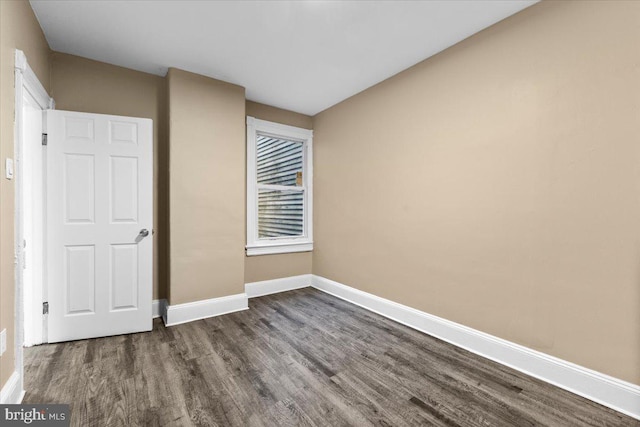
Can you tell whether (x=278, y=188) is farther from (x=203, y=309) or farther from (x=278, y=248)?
(x=203, y=309)

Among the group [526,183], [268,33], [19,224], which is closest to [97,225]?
[19,224]

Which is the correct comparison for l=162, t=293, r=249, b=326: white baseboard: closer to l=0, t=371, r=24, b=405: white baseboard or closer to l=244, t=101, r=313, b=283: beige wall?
l=244, t=101, r=313, b=283: beige wall

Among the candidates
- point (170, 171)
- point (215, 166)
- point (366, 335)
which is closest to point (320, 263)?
point (366, 335)

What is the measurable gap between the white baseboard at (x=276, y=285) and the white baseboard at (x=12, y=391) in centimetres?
213

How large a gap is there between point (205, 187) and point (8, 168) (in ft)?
5.19

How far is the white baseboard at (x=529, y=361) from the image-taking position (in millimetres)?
1684

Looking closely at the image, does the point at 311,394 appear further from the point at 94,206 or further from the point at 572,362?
the point at 94,206

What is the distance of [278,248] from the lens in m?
4.05

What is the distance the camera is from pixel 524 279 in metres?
2.11

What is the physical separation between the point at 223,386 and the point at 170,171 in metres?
2.12

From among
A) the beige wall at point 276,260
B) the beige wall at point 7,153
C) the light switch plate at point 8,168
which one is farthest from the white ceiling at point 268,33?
the light switch plate at point 8,168

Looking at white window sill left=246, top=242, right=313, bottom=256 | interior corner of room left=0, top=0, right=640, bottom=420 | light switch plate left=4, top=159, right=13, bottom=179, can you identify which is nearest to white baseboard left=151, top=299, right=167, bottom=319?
interior corner of room left=0, top=0, right=640, bottom=420

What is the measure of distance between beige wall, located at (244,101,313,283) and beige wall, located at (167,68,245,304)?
43 centimetres

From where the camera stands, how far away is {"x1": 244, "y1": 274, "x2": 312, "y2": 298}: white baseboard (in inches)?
150
